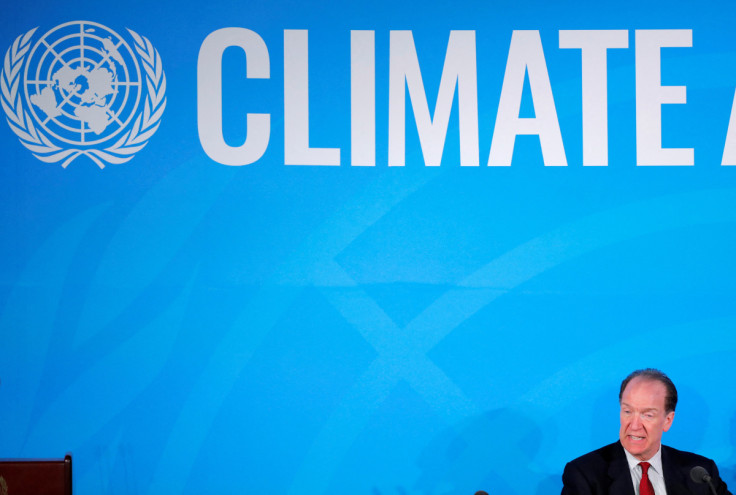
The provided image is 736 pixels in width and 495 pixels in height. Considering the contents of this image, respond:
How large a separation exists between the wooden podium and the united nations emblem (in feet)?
4.56

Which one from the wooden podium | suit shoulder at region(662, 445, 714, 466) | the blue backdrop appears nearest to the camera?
the wooden podium

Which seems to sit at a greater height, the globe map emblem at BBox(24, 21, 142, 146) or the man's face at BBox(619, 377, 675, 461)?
the globe map emblem at BBox(24, 21, 142, 146)

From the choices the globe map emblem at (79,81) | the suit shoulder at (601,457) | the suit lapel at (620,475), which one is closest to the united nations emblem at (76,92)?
the globe map emblem at (79,81)

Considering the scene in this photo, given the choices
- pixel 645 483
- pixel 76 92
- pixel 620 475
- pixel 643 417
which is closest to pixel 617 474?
pixel 620 475

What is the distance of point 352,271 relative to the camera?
3422mm

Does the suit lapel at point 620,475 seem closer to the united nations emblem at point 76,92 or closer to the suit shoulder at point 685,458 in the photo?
the suit shoulder at point 685,458

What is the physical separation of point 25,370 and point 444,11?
7.90 ft

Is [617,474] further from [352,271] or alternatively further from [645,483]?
[352,271]

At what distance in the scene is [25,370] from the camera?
3371 millimetres

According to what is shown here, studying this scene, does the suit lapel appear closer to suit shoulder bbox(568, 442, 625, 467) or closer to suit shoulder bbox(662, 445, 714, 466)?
suit shoulder bbox(568, 442, 625, 467)

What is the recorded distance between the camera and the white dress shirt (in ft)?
9.75

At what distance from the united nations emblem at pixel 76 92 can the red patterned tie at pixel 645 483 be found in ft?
8.01

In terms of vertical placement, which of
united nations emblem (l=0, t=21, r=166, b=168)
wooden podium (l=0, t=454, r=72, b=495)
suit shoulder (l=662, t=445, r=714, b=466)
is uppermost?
united nations emblem (l=0, t=21, r=166, b=168)

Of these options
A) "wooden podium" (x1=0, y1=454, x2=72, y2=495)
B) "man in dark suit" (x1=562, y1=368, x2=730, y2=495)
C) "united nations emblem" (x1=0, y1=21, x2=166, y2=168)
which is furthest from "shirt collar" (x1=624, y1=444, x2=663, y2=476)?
"united nations emblem" (x1=0, y1=21, x2=166, y2=168)
